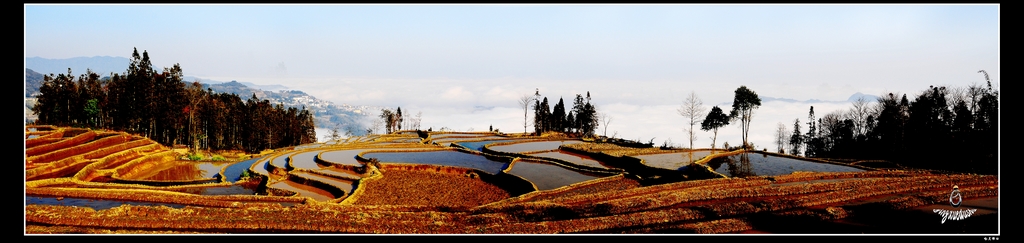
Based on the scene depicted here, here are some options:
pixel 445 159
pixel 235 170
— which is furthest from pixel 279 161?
pixel 445 159

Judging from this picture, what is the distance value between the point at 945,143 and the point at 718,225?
41.4 meters

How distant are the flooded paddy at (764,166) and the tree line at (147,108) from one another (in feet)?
164

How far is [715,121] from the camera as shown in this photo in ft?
177

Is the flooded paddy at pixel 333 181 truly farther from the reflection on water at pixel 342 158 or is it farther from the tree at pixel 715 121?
the tree at pixel 715 121

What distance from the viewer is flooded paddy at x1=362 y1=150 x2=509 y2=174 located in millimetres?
33906

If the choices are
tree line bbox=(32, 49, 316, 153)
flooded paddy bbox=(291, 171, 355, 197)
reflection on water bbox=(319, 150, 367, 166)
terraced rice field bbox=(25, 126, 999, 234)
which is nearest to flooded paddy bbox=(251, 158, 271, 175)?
terraced rice field bbox=(25, 126, 999, 234)

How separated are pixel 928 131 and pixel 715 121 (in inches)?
778

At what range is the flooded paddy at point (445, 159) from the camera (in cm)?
3391

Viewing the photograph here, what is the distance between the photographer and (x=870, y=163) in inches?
1356
